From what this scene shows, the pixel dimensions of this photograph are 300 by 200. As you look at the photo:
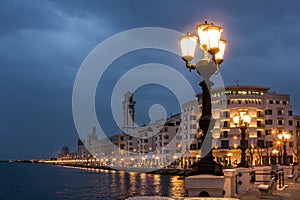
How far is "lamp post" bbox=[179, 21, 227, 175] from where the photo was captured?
33.0 feet

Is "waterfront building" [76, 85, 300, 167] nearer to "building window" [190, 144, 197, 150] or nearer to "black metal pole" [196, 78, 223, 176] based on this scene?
"building window" [190, 144, 197, 150]

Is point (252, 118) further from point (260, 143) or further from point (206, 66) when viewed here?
point (206, 66)

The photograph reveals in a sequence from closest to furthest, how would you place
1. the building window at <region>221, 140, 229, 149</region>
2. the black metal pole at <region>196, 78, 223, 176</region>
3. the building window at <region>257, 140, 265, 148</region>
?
the black metal pole at <region>196, 78, 223, 176</region>
the building window at <region>257, 140, 265, 148</region>
the building window at <region>221, 140, 229, 149</region>

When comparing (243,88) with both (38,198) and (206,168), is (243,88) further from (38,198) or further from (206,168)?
(206,168)

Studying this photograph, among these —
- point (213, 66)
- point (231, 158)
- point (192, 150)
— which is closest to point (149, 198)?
point (213, 66)

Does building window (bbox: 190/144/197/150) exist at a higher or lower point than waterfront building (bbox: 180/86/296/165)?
lower

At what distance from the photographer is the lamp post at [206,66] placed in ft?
33.0

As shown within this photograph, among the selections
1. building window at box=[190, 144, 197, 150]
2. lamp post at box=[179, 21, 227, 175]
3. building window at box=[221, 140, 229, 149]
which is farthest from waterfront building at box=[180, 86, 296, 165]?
lamp post at box=[179, 21, 227, 175]

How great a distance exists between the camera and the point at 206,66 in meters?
10.6

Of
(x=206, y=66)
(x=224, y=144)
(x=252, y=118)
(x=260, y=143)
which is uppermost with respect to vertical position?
(x=252, y=118)

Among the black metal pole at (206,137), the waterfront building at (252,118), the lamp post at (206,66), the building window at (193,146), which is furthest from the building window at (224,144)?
the black metal pole at (206,137)

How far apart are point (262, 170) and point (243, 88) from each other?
3144 inches

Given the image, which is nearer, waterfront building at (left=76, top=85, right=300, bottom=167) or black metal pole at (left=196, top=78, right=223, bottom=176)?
black metal pole at (left=196, top=78, right=223, bottom=176)

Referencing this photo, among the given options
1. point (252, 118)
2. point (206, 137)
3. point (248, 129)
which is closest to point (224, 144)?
point (248, 129)
